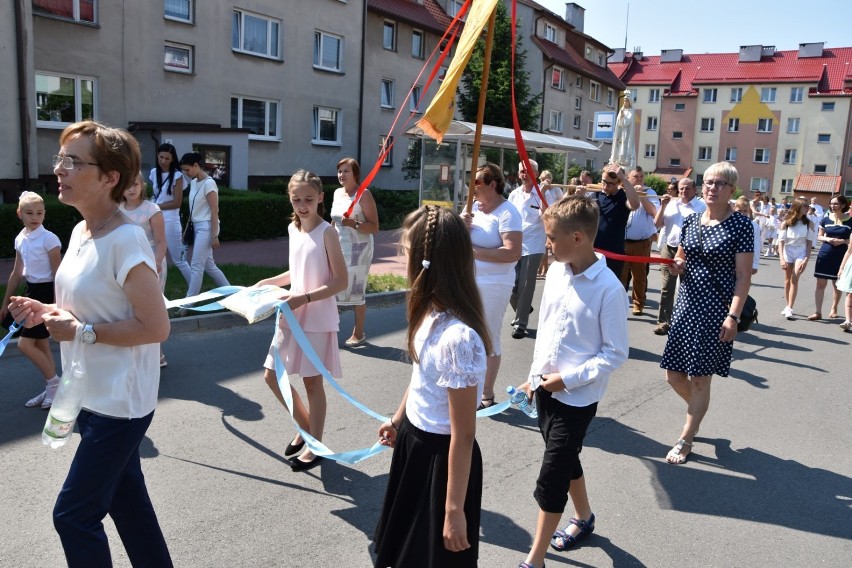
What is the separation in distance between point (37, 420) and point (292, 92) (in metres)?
21.0

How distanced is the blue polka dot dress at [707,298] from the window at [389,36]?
25770 mm

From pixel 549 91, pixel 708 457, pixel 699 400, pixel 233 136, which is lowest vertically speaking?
pixel 708 457

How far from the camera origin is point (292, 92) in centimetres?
2455

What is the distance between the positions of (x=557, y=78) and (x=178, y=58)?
2745 cm

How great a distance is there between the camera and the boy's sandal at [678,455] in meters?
4.90

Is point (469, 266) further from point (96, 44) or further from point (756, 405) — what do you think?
point (96, 44)

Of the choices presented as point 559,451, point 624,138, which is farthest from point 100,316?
point 624,138

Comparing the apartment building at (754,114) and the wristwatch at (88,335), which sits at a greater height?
the apartment building at (754,114)

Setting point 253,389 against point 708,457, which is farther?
point 253,389

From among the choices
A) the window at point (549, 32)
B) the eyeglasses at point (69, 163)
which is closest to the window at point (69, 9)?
the eyeglasses at point (69, 163)

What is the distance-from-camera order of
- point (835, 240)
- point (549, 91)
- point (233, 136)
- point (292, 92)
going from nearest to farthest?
1. point (835, 240)
2. point (233, 136)
3. point (292, 92)
4. point (549, 91)

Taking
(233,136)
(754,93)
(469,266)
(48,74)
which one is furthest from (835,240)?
(754,93)

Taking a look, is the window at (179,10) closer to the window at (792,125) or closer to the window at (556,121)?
the window at (556,121)

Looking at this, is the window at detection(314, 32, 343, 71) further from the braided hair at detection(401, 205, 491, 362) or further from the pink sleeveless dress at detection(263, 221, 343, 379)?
the braided hair at detection(401, 205, 491, 362)
